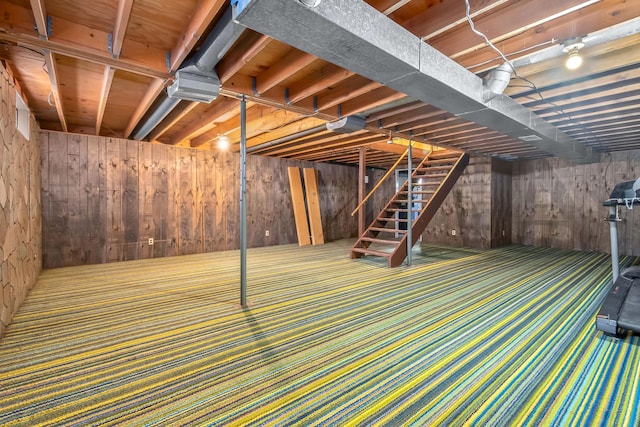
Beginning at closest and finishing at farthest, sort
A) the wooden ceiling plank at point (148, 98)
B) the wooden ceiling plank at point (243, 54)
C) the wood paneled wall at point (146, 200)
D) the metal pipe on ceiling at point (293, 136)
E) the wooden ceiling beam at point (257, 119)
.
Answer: the wooden ceiling plank at point (243, 54) → the wooden ceiling plank at point (148, 98) → the wooden ceiling beam at point (257, 119) → the metal pipe on ceiling at point (293, 136) → the wood paneled wall at point (146, 200)

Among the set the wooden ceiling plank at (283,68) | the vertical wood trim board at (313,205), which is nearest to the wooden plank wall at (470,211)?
the vertical wood trim board at (313,205)

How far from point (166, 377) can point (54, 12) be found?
2571mm

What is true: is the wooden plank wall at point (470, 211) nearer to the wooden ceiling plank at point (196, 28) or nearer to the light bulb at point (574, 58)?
the light bulb at point (574, 58)

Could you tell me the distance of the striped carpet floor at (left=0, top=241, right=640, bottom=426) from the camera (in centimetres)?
159

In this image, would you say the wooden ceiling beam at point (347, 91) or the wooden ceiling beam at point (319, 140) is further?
the wooden ceiling beam at point (319, 140)

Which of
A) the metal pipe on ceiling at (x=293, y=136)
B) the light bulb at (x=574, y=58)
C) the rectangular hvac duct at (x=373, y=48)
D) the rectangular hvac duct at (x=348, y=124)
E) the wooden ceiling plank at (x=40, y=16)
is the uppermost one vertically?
the metal pipe on ceiling at (x=293, y=136)

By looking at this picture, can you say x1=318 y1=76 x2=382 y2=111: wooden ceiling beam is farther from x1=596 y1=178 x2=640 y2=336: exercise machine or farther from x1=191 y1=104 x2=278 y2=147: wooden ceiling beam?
x1=596 y1=178 x2=640 y2=336: exercise machine

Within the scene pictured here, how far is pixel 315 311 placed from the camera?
9.82 ft

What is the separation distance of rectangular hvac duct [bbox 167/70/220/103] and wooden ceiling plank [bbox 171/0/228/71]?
0.40 feet

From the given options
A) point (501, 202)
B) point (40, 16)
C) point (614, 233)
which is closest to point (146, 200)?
point (40, 16)

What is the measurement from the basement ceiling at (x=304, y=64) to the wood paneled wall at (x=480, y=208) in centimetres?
212

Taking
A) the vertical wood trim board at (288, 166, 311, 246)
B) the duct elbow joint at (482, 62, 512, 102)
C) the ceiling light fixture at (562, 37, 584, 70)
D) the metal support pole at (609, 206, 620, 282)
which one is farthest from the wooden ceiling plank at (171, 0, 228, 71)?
the vertical wood trim board at (288, 166, 311, 246)

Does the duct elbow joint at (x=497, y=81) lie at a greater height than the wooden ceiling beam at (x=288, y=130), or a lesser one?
lesser

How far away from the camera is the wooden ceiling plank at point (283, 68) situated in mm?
2572
